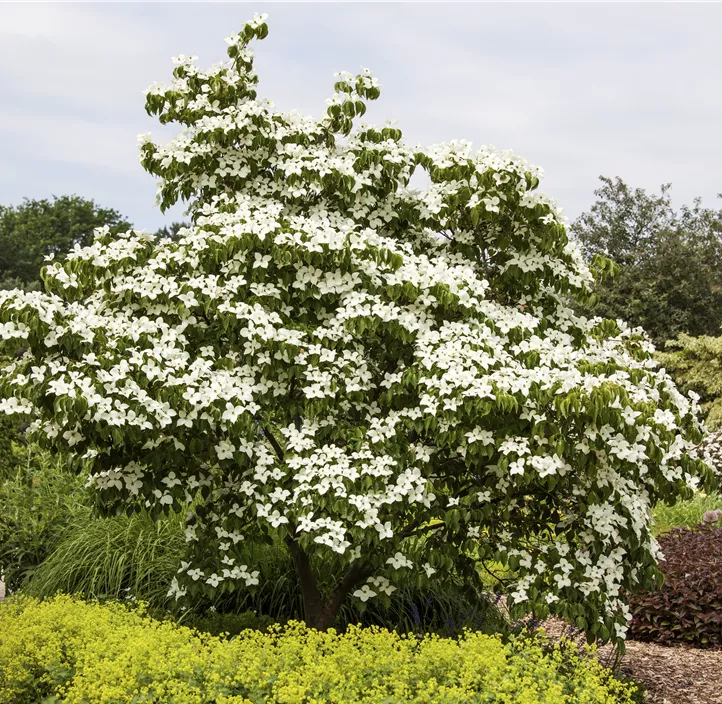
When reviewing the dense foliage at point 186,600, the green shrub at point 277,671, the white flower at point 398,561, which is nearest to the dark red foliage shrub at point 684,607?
the dense foliage at point 186,600

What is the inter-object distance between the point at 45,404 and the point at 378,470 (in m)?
1.93

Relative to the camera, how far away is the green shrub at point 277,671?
4367 millimetres

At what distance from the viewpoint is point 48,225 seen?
145ft

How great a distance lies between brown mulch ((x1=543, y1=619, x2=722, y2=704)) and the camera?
6281mm

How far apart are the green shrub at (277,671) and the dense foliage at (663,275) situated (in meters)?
25.3

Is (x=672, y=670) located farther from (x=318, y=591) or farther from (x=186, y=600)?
(x=186, y=600)

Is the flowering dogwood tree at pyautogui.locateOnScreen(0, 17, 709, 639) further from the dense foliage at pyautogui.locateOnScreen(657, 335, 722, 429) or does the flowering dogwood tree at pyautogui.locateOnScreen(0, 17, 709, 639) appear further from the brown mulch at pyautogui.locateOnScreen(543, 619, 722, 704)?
the dense foliage at pyautogui.locateOnScreen(657, 335, 722, 429)

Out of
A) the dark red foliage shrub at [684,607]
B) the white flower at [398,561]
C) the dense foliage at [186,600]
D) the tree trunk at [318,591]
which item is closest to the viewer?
the white flower at [398,561]

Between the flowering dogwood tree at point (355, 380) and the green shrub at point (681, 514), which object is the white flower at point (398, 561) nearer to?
the flowering dogwood tree at point (355, 380)

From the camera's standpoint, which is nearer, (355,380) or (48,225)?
(355,380)

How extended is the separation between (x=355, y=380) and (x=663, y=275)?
2695 cm

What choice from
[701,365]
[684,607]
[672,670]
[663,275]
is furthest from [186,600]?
[663,275]

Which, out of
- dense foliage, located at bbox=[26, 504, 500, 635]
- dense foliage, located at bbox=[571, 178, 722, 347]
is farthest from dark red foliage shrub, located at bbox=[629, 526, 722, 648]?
dense foliage, located at bbox=[571, 178, 722, 347]

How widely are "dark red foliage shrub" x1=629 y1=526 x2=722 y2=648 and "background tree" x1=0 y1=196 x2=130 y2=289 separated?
37.6 m
